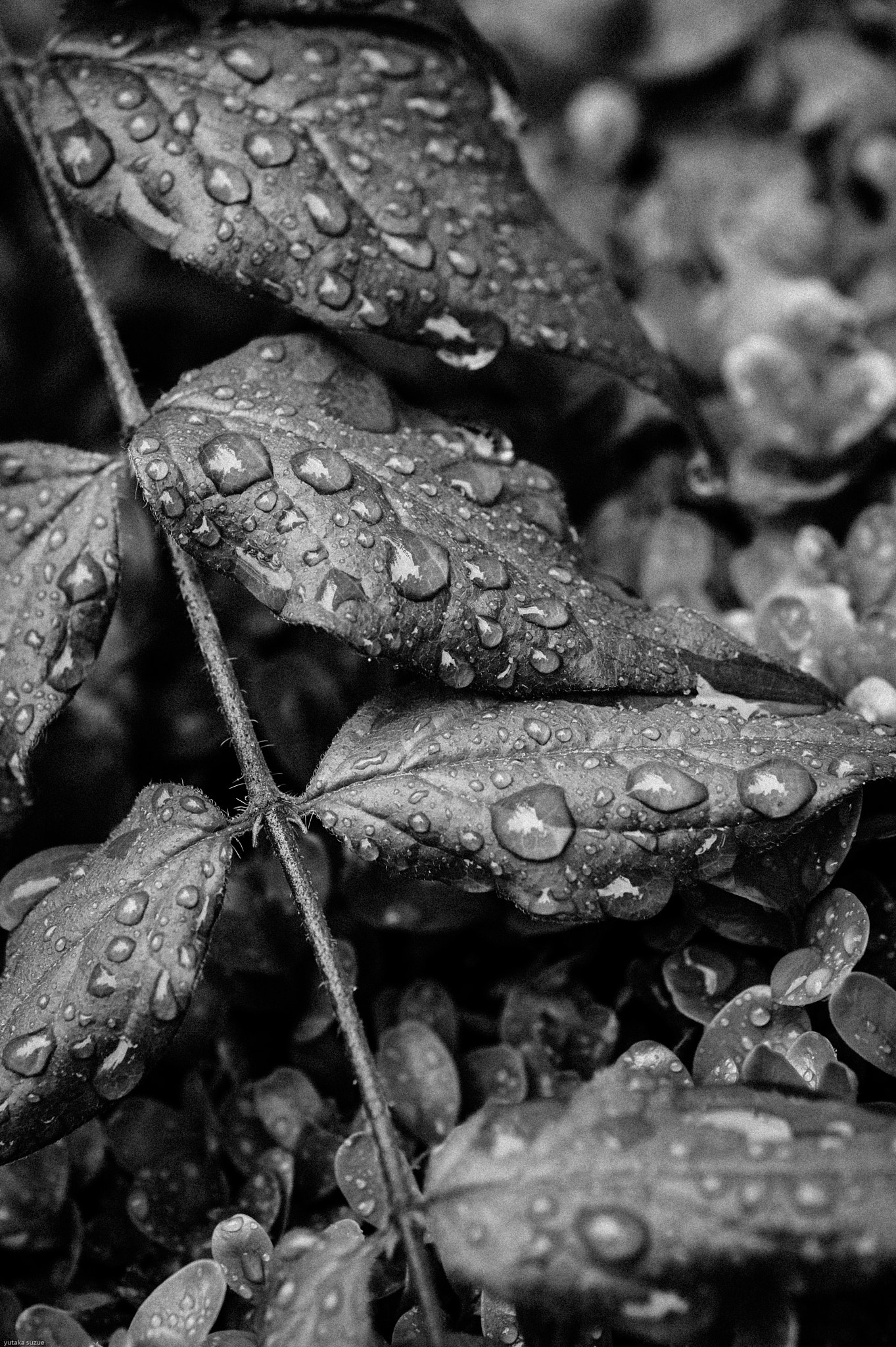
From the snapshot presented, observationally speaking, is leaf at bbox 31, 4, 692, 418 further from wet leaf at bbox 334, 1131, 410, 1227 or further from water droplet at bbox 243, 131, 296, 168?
wet leaf at bbox 334, 1131, 410, 1227

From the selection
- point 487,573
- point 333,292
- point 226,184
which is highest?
point 226,184

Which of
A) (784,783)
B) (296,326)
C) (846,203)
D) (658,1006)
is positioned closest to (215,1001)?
(658,1006)

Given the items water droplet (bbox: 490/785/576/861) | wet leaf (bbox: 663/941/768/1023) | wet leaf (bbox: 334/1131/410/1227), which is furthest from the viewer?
wet leaf (bbox: 663/941/768/1023)

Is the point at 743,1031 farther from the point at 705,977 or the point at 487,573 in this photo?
the point at 487,573

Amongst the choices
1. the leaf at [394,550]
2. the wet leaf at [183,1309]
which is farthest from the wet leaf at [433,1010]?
the leaf at [394,550]

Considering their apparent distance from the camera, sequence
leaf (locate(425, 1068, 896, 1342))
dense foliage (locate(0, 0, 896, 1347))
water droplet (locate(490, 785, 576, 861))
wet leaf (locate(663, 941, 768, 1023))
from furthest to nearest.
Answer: wet leaf (locate(663, 941, 768, 1023)) < water droplet (locate(490, 785, 576, 861)) < dense foliage (locate(0, 0, 896, 1347)) < leaf (locate(425, 1068, 896, 1342))

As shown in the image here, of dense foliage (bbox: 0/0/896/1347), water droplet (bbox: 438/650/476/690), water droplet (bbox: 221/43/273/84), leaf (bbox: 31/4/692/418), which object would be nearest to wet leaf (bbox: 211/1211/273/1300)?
dense foliage (bbox: 0/0/896/1347)

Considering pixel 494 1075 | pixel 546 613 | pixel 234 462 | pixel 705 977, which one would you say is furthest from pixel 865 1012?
pixel 234 462
